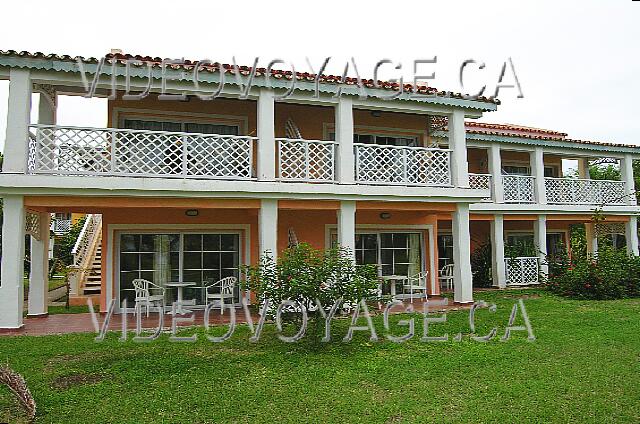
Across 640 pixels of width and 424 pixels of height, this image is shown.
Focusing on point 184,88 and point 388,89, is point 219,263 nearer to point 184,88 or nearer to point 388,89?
point 184,88

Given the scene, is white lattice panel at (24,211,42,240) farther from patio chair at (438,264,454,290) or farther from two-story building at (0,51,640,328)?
patio chair at (438,264,454,290)

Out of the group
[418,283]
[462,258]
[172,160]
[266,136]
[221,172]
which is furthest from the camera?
[418,283]

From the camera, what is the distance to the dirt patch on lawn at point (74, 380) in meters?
6.12

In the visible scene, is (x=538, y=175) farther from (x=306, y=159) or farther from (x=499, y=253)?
(x=306, y=159)

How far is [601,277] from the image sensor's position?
1427 centimetres

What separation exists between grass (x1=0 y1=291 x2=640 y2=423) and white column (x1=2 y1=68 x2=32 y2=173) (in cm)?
318

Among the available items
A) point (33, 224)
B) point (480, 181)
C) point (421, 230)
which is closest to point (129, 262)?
point (33, 224)

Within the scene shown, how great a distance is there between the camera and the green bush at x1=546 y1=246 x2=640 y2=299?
1427cm

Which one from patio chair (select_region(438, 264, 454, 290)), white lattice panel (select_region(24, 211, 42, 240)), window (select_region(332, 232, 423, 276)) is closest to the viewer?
white lattice panel (select_region(24, 211, 42, 240))

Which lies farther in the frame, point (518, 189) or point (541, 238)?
point (541, 238)

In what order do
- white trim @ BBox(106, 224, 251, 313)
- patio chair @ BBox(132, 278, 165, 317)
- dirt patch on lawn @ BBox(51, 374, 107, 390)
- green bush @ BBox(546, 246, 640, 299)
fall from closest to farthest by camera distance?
dirt patch on lawn @ BBox(51, 374, 107, 390), patio chair @ BBox(132, 278, 165, 317), white trim @ BBox(106, 224, 251, 313), green bush @ BBox(546, 246, 640, 299)

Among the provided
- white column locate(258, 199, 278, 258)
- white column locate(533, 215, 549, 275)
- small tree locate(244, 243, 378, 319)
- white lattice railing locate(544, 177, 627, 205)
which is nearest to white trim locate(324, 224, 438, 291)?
white column locate(258, 199, 278, 258)

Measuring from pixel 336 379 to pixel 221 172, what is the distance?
543 centimetres

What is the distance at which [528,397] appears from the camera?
5648 millimetres
